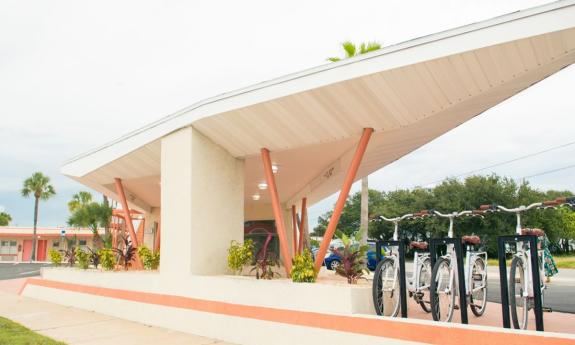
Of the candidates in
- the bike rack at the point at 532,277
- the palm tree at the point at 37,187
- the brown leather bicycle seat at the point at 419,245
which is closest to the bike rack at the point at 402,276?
the brown leather bicycle seat at the point at 419,245

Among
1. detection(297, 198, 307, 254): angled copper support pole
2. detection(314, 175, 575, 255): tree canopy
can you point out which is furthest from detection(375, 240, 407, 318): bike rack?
detection(314, 175, 575, 255): tree canopy

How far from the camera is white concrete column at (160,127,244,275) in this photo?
27.8 feet

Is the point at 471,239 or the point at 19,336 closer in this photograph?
the point at 471,239

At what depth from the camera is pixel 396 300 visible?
633 centimetres

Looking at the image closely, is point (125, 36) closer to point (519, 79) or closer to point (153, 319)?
point (153, 319)

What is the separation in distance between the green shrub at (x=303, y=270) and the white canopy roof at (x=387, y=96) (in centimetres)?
212

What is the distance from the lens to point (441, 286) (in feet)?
19.1

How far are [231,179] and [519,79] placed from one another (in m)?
5.40

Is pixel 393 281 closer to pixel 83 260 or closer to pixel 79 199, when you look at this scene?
pixel 83 260

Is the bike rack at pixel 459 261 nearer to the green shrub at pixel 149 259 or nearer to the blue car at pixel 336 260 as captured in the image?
the green shrub at pixel 149 259

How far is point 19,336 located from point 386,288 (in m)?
5.96

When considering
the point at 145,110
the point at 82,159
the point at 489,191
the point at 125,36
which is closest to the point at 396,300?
the point at 82,159

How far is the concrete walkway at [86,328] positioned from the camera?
7484mm

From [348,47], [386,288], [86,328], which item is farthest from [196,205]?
[348,47]
